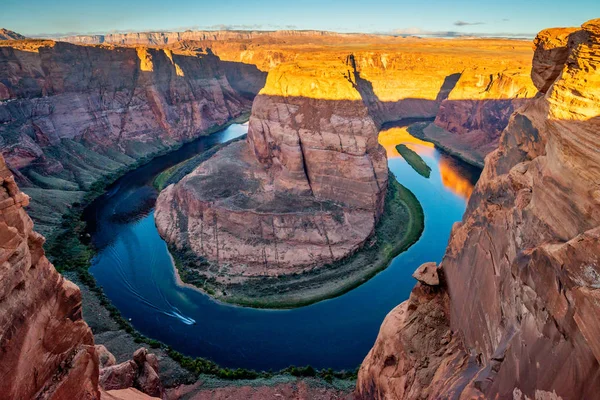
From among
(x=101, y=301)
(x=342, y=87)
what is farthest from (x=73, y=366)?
(x=342, y=87)

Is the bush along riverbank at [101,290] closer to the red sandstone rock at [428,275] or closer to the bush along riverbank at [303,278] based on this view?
the bush along riverbank at [303,278]

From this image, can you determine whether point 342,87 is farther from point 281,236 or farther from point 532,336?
point 532,336

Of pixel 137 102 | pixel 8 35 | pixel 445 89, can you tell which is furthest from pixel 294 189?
pixel 8 35

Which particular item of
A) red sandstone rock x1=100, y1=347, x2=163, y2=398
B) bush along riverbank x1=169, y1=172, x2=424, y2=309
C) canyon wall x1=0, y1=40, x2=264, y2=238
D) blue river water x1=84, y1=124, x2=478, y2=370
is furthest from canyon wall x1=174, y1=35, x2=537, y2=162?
red sandstone rock x1=100, y1=347, x2=163, y2=398

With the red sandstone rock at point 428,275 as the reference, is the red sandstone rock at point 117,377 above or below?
below

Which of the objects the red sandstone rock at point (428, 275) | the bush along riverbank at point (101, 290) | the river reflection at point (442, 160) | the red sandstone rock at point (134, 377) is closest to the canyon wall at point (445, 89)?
the river reflection at point (442, 160)

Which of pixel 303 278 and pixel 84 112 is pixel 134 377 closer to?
pixel 303 278
